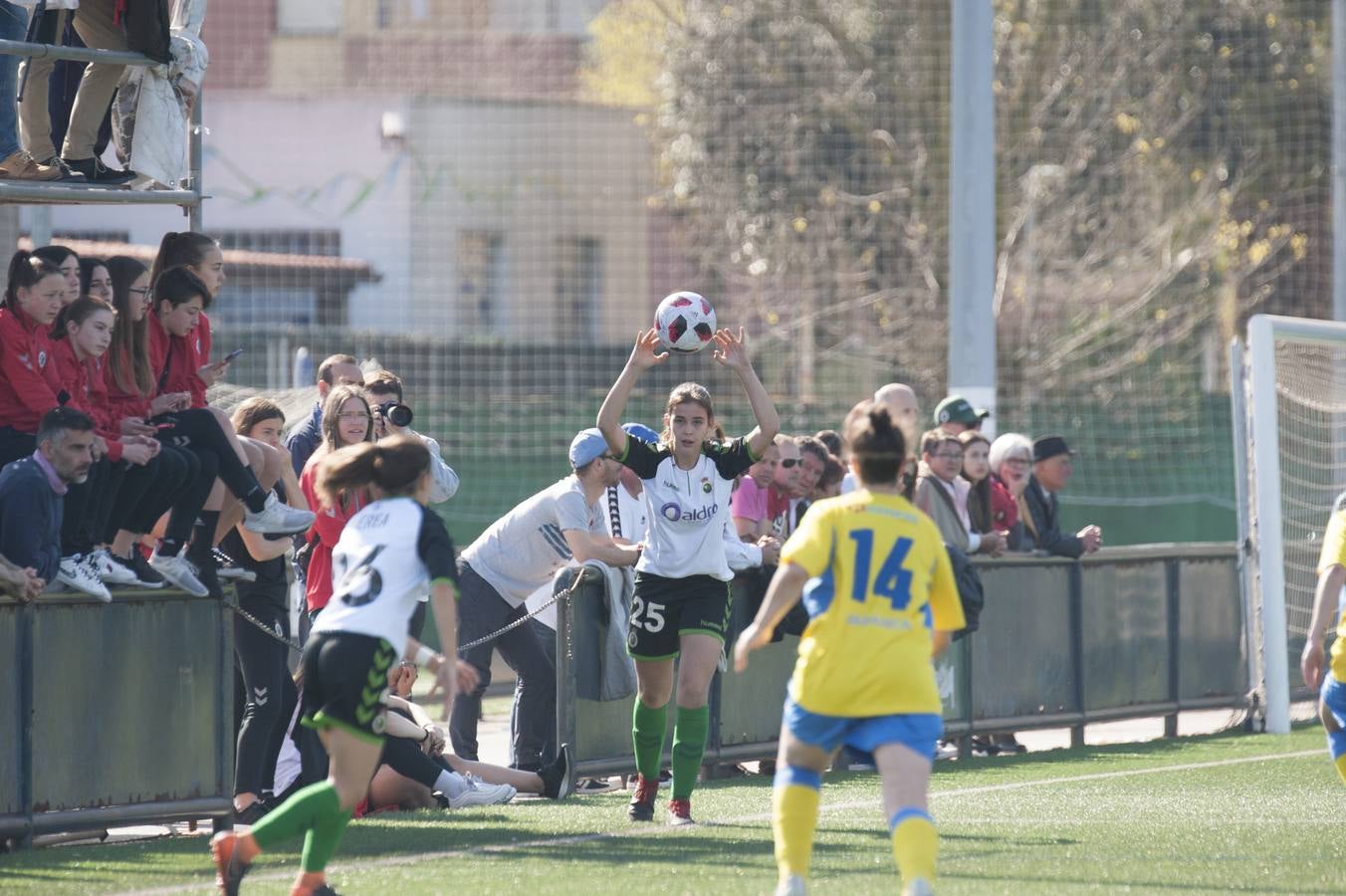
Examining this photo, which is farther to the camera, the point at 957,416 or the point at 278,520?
the point at 957,416

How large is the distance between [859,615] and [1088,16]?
23754mm

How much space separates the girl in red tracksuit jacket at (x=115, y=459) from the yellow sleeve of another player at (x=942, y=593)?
376cm

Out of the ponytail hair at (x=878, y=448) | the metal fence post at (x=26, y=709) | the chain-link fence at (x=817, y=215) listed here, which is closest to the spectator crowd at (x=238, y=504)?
the metal fence post at (x=26, y=709)

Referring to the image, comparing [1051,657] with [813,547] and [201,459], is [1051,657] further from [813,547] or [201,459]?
[813,547]

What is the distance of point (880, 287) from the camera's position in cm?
3012

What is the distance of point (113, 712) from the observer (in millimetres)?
8508

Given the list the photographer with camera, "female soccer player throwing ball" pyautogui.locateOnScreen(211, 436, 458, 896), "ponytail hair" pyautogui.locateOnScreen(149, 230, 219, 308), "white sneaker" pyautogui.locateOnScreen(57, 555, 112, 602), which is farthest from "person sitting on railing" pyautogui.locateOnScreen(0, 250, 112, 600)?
"female soccer player throwing ball" pyautogui.locateOnScreen(211, 436, 458, 896)

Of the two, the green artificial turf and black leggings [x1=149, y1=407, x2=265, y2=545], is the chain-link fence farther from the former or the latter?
black leggings [x1=149, y1=407, x2=265, y2=545]

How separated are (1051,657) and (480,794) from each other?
5.14 m

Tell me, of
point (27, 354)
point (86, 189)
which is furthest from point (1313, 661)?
point (86, 189)

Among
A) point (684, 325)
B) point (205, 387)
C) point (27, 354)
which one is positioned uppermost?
point (684, 325)

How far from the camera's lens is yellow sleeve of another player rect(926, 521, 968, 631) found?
6.37 metres

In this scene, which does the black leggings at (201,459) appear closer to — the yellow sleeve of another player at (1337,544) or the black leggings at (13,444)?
the black leggings at (13,444)

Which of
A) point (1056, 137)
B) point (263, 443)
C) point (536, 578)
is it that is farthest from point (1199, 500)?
point (263, 443)
